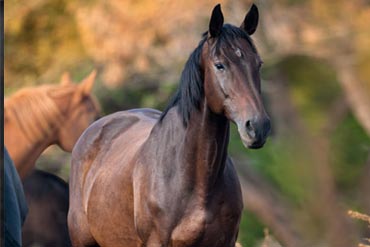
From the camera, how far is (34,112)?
1120cm

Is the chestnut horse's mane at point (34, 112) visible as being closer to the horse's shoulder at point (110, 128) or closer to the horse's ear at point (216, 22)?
the horse's shoulder at point (110, 128)

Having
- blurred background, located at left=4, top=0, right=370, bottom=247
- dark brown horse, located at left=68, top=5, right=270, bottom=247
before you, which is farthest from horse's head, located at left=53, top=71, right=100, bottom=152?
dark brown horse, located at left=68, top=5, right=270, bottom=247

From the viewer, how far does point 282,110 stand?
58.9 feet

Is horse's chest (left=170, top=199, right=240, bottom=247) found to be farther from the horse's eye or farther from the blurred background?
the blurred background

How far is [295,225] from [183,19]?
113 inches

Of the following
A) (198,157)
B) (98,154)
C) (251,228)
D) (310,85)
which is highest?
(198,157)

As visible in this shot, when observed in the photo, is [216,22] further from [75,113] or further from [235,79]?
[75,113]

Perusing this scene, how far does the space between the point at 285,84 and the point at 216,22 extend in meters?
11.9

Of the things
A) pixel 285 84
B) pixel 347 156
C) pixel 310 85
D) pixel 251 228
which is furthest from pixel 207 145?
pixel 310 85

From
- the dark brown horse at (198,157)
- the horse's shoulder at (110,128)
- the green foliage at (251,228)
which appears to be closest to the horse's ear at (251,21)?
the dark brown horse at (198,157)

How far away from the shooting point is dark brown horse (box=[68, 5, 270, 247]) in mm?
5984

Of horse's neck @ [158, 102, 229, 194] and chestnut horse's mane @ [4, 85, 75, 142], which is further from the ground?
horse's neck @ [158, 102, 229, 194]

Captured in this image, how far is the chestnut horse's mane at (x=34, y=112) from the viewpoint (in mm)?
11141

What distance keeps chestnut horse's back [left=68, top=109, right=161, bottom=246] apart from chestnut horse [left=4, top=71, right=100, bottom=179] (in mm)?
3299
